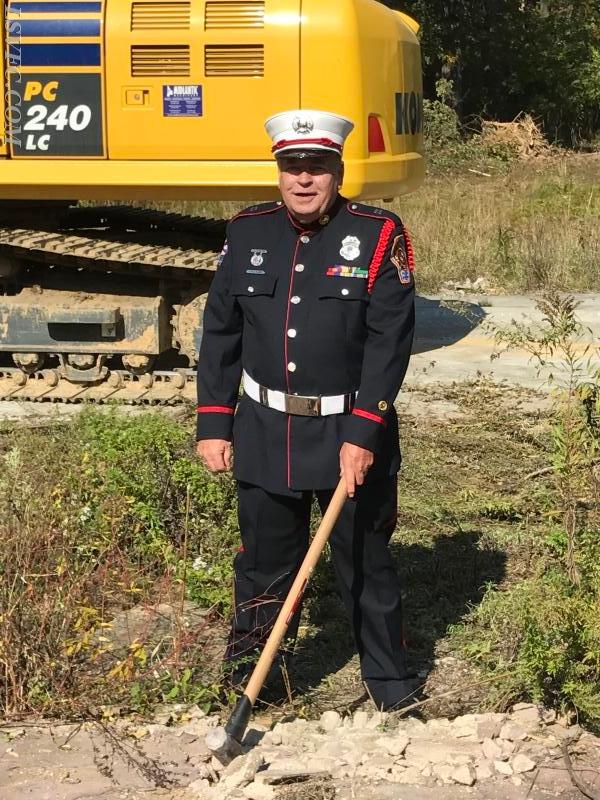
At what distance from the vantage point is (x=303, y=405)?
13.4 feet

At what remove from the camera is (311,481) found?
161 inches

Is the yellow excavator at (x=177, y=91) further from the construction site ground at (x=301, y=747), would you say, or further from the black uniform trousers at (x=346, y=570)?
the black uniform trousers at (x=346, y=570)

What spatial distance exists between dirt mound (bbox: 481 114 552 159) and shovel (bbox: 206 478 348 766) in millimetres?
21010

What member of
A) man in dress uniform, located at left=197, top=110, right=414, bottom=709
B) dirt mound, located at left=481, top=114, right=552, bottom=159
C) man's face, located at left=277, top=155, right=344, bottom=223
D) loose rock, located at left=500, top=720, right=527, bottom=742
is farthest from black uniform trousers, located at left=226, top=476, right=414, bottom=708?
dirt mound, located at left=481, top=114, right=552, bottom=159

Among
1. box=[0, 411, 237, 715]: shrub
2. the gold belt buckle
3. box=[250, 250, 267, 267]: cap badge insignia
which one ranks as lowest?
box=[0, 411, 237, 715]: shrub

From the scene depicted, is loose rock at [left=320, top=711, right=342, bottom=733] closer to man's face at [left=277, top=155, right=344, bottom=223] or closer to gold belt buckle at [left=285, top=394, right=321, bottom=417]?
gold belt buckle at [left=285, top=394, right=321, bottom=417]

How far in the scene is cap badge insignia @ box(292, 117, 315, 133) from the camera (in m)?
3.87

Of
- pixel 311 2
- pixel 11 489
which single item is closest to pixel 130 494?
pixel 11 489

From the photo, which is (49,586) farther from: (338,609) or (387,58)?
(387,58)

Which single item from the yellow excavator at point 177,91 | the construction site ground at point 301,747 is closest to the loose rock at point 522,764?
the construction site ground at point 301,747

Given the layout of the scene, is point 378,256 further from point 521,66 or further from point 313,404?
point 521,66

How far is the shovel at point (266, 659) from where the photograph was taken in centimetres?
376

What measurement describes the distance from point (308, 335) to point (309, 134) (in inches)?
24.4

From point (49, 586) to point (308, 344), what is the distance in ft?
4.15
